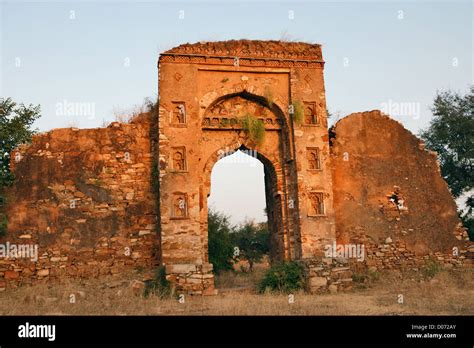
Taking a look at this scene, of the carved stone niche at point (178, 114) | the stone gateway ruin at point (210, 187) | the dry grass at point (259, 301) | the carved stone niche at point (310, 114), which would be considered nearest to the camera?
the dry grass at point (259, 301)

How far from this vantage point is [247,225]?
77.3 feet

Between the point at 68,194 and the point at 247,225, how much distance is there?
11877 millimetres

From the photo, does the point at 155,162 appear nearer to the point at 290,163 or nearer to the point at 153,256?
the point at 153,256

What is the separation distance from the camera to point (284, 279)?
12.4 meters

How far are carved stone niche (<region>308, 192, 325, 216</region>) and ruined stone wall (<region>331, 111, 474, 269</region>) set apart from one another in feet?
2.51

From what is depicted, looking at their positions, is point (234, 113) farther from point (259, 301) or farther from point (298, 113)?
point (259, 301)

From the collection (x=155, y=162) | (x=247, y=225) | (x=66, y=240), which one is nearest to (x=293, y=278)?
(x=155, y=162)

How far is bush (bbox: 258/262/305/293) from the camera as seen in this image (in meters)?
12.3

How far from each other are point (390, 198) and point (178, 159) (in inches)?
237

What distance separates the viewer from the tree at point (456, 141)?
17.9 metres

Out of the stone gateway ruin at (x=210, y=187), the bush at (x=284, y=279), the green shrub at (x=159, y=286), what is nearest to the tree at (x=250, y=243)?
the stone gateway ruin at (x=210, y=187)

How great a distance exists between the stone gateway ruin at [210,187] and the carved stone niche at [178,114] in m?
0.03

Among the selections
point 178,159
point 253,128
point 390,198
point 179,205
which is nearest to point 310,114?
point 253,128

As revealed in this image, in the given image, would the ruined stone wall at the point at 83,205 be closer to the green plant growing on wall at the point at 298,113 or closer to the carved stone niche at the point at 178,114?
the carved stone niche at the point at 178,114
